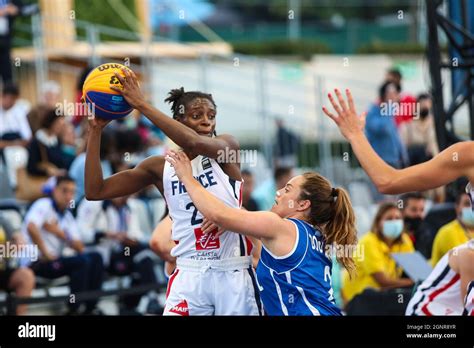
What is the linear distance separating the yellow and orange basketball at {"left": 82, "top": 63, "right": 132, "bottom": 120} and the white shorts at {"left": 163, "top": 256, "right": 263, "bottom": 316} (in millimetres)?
1048

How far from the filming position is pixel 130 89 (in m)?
5.73

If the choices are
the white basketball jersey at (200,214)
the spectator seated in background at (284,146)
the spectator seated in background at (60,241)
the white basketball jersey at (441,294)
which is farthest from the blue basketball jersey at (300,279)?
the spectator seated in background at (284,146)

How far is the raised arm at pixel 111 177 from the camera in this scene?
20.0ft

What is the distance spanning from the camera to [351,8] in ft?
107

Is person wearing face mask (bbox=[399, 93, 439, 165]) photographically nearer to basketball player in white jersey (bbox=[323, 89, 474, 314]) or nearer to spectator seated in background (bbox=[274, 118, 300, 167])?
spectator seated in background (bbox=[274, 118, 300, 167])

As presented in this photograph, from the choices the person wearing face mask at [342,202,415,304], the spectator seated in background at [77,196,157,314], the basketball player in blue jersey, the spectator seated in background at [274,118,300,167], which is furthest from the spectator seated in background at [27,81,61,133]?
the basketball player in blue jersey

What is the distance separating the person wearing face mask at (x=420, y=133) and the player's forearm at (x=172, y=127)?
22.7ft

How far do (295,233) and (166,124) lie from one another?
0.97 m

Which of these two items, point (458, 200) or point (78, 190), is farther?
point (78, 190)

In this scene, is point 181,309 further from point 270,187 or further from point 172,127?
point 270,187
